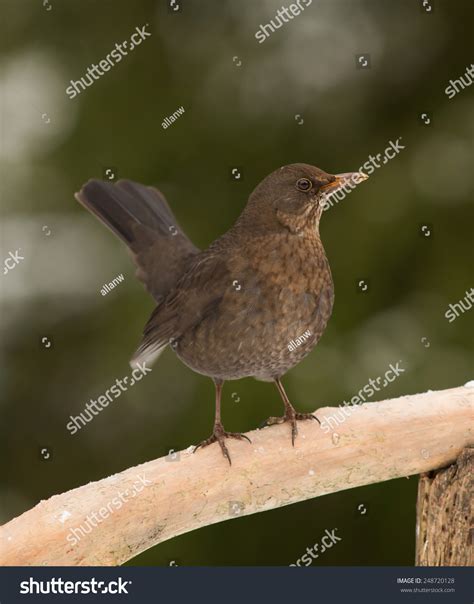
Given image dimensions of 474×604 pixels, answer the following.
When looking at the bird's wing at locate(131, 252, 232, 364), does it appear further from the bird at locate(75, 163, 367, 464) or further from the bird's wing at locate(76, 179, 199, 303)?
the bird's wing at locate(76, 179, 199, 303)

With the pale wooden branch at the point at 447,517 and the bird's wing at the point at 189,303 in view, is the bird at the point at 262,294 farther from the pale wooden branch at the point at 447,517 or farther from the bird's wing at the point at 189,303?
the pale wooden branch at the point at 447,517

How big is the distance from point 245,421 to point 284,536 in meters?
0.62

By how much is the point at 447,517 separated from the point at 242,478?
0.69m

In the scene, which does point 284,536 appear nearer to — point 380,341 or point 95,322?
point 380,341

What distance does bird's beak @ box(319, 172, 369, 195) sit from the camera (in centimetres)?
304

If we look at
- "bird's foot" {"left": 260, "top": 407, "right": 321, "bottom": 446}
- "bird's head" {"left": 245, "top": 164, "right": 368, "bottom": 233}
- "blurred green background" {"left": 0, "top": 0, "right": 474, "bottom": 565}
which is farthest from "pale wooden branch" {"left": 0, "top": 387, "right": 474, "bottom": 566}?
"blurred green background" {"left": 0, "top": 0, "right": 474, "bottom": 565}

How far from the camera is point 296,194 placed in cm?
311

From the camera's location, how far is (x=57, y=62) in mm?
4766

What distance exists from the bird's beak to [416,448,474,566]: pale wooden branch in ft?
3.19

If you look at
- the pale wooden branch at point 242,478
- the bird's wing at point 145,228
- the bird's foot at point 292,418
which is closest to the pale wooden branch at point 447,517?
the pale wooden branch at point 242,478

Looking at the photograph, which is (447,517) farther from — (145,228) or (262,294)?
(145,228)

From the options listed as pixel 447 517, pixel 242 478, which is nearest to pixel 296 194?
pixel 242 478

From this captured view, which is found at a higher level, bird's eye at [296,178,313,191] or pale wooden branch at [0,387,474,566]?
bird's eye at [296,178,313,191]

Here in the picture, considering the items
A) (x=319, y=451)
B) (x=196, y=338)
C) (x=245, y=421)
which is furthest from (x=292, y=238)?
(x=245, y=421)
